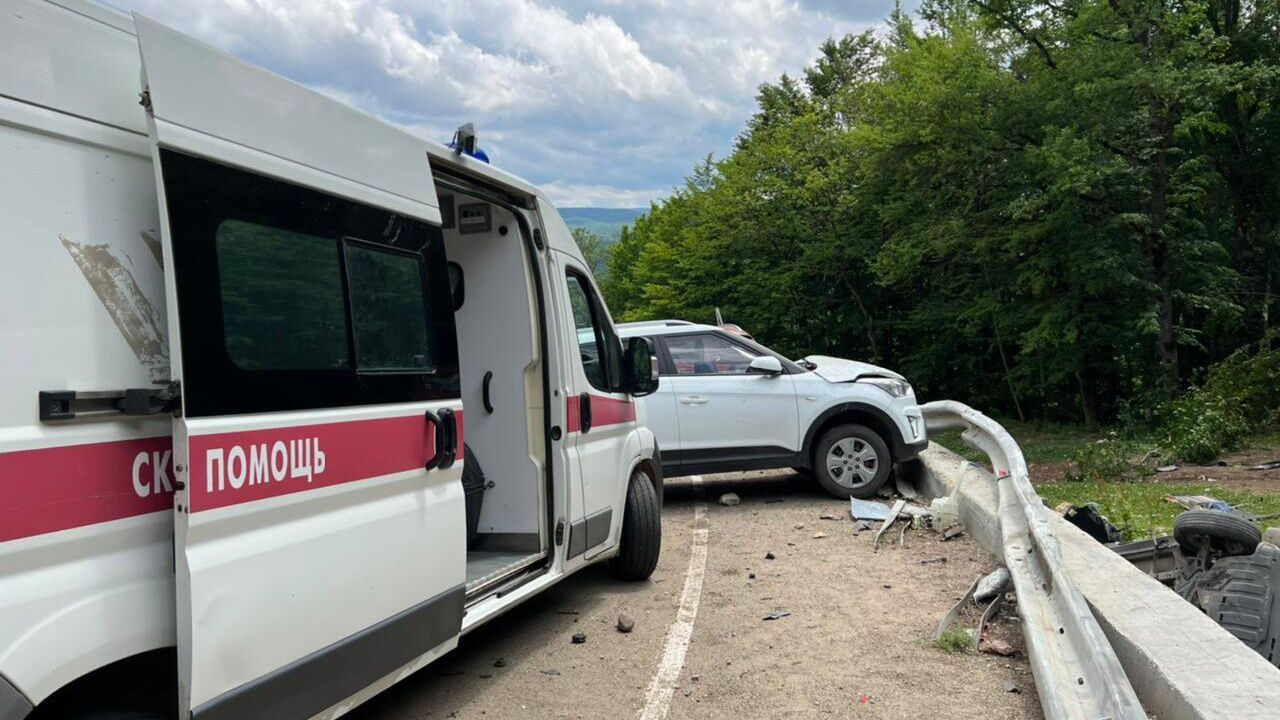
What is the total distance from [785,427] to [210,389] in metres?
7.40

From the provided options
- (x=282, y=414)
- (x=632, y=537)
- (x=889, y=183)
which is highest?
(x=889, y=183)

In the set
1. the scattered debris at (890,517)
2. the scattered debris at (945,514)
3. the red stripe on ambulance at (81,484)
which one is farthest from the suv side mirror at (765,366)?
the red stripe on ambulance at (81,484)

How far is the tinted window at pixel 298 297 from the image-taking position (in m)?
2.86

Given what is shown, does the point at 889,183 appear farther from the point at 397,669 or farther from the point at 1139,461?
the point at 397,669

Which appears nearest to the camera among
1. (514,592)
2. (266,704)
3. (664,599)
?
(266,704)

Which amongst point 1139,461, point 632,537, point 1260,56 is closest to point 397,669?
point 632,537

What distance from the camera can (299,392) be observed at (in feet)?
10.7

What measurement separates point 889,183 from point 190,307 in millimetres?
21712

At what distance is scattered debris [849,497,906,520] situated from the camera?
875 centimetres

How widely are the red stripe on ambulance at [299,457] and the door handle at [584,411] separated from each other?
70.9 inches

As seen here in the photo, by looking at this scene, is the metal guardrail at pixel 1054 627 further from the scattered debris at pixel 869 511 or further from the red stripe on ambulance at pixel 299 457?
the red stripe on ambulance at pixel 299 457

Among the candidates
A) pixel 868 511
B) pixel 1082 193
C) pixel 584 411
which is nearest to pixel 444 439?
pixel 584 411

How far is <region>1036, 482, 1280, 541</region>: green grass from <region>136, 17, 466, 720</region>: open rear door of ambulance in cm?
571

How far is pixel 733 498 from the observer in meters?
10.1
